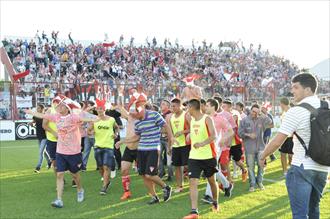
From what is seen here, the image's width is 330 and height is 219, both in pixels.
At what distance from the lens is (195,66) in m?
39.2

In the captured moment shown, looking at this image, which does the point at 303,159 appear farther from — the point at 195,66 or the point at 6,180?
the point at 195,66

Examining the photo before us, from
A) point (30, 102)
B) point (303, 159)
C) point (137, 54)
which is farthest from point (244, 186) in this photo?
point (137, 54)

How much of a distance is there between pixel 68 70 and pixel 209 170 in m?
25.4

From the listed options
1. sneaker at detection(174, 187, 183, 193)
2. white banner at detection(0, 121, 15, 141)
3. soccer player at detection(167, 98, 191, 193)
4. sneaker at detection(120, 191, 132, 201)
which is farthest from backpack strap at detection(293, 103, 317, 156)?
white banner at detection(0, 121, 15, 141)

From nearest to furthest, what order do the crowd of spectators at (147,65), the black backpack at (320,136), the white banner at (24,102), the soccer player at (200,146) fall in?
the black backpack at (320,136) < the soccer player at (200,146) < the white banner at (24,102) < the crowd of spectators at (147,65)

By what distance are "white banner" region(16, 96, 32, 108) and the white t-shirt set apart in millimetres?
18497

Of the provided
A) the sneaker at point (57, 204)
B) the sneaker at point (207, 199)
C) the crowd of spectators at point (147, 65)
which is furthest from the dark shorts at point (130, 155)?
the crowd of spectators at point (147, 65)

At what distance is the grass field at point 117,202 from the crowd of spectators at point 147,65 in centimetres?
1145

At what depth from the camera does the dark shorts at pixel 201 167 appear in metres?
6.74

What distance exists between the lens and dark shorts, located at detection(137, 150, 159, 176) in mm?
7625

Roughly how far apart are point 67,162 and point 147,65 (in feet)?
94.2

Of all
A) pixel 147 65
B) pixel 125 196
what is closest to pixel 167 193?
pixel 125 196

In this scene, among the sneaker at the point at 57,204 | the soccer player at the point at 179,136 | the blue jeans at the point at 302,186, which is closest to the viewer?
the blue jeans at the point at 302,186

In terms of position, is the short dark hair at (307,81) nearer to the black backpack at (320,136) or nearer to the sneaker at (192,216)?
the black backpack at (320,136)
